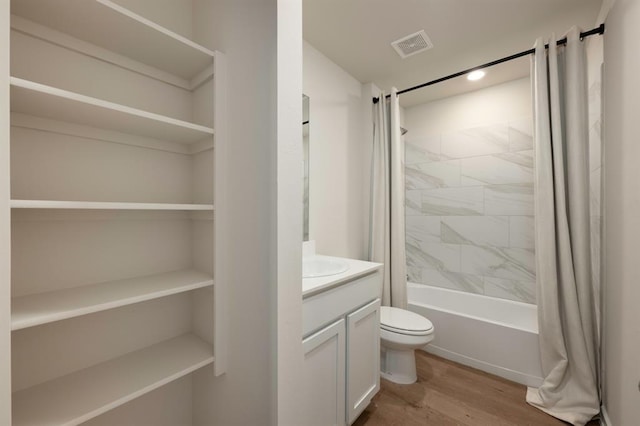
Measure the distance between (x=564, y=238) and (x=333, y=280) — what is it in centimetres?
156

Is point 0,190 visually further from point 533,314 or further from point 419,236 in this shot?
point 533,314

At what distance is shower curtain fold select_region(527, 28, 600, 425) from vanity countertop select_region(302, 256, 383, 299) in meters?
1.17

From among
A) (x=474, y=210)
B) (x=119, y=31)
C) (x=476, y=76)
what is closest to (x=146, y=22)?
(x=119, y=31)

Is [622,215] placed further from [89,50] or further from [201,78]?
[89,50]

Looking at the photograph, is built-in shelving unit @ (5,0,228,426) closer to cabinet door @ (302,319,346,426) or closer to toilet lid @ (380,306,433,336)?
cabinet door @ (302,319,346,426)

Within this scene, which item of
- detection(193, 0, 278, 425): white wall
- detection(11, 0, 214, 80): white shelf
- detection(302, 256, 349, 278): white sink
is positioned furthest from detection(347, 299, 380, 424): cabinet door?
detection(11, 0, 214, 80): white shelf

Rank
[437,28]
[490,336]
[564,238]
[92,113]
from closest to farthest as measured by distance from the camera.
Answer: [92,113] < [564,238] < [437,28] < [490,336]

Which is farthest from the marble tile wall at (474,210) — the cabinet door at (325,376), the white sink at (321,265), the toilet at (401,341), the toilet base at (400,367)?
the cabinet door at (325,376)

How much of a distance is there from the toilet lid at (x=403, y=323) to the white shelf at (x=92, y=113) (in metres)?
1.71

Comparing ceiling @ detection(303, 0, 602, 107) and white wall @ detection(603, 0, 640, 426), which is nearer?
white wall @ detection(603, 0, 640, 426)

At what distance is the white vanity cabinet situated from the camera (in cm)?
120

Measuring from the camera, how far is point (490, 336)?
2.10 metres

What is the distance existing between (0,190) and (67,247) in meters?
0.44

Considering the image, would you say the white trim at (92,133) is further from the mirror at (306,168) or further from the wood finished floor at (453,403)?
the wood finished floor at (453,403)
